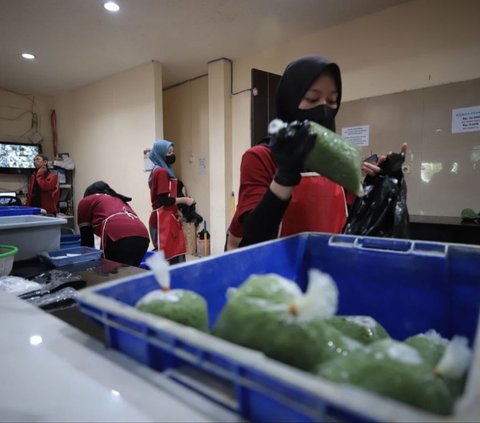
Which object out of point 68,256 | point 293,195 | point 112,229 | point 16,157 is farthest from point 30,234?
point 16,157

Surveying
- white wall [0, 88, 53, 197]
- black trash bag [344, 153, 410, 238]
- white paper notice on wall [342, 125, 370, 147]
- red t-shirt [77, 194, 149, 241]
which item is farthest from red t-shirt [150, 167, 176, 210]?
white wall [0, 88, 53, 197]

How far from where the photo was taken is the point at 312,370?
0.40m

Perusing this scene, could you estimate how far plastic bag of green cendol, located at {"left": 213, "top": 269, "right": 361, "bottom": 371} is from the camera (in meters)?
0.36

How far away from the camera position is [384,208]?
110cm

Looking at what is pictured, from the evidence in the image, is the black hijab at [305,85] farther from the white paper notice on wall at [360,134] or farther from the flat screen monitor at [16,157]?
the flat screen monitor at [16,157]

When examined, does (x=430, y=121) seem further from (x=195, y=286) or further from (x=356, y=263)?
(x=195, y=286)

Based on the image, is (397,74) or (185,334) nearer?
(185,334)

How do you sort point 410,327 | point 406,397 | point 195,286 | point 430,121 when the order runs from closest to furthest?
point 406,397 < point 195,286 < point 410,327 < point 430,121

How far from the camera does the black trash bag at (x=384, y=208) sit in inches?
42.9

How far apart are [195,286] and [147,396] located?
0.68ft

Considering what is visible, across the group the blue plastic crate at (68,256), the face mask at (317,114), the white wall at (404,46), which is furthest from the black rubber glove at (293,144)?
the white wall at (404,46)

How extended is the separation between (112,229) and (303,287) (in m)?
1.73

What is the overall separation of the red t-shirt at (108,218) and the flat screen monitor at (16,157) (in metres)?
4.32

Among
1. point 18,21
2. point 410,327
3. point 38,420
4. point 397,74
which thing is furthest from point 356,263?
point 18,21
